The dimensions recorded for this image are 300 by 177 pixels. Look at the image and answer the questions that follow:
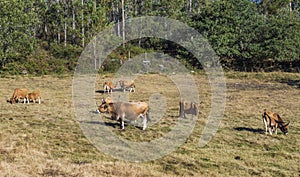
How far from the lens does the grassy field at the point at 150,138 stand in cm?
1094

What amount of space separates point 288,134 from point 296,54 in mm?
37233

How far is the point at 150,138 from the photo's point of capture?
14703 millimetres

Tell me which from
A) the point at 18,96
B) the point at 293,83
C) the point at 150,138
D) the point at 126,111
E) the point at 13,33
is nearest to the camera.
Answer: the point at 150,138

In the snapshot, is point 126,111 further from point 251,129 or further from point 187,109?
point 251,129

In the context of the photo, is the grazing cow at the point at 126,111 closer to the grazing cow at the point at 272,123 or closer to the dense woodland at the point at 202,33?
the grazing cow at the point at 272,123

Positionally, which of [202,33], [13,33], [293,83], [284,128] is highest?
[202,33]

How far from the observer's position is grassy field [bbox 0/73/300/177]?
35.9 feet

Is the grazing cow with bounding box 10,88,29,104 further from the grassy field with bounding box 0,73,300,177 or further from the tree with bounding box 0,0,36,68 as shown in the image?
the tree with bounding box 0,0,36,68

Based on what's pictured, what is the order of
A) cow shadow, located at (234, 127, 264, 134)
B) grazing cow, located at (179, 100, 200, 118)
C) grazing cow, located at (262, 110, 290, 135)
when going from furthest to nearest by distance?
grazing cow, located at (179, 100, 200, 118) < cow shadow, located at (234, 127, 264, 134) < grazing cow, located at (262, 110, 290, 135)

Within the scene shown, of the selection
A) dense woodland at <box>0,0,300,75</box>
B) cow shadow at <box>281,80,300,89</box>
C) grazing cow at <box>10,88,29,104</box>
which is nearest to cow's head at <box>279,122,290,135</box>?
grazing cow at <box>10,88,29,104</box>

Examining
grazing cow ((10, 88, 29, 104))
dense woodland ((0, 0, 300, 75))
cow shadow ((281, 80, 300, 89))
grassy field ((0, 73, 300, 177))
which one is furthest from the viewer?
dense woodland ((0, 0, 300, 75))

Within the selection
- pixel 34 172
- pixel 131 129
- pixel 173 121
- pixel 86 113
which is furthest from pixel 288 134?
pixel 34 172

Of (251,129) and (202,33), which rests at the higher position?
(202,33)

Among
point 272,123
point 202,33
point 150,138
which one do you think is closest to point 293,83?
point 202,33
